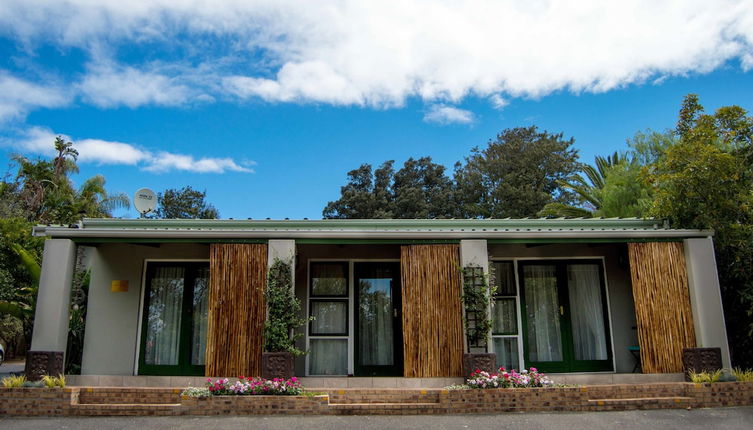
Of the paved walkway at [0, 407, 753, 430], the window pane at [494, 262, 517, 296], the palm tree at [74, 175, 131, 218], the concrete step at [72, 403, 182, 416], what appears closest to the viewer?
the paved walkway at [0, 407, 753, 430]

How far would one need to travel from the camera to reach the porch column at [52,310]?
758 centimetres

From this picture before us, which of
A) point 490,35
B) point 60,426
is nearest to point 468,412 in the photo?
point 60,426

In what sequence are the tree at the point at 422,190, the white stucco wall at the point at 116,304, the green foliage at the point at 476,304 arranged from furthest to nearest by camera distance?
the tree at the point at 422,190, the white stucco wall at the point at 116,304, the green foliage at the point at 476,304

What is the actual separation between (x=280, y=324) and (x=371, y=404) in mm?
1759

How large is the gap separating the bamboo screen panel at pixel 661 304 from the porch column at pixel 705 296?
0.30ft

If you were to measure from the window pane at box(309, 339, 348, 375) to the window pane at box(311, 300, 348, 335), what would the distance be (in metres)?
0.17

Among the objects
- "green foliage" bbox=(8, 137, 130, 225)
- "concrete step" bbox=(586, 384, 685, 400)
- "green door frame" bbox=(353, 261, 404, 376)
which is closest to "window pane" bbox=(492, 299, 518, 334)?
"green door frame" bbox=(353, 261, 404, 376)

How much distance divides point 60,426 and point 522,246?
7.36 meters

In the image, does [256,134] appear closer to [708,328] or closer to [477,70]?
[477,70]

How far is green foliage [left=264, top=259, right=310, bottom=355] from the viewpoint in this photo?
304 inches

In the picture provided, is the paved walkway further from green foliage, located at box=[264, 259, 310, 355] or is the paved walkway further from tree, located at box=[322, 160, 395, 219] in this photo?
tree, located at box=[322, 160, 395, 219]

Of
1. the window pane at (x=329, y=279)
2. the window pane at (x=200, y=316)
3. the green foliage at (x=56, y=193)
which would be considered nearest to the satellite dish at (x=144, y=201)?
the window pane at (x=200, y=316)

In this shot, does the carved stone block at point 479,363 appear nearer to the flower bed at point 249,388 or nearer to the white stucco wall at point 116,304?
the flower bed at point 249,388

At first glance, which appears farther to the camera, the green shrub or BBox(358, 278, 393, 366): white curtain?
BBox(358, 278, 393, 366): white curtain
